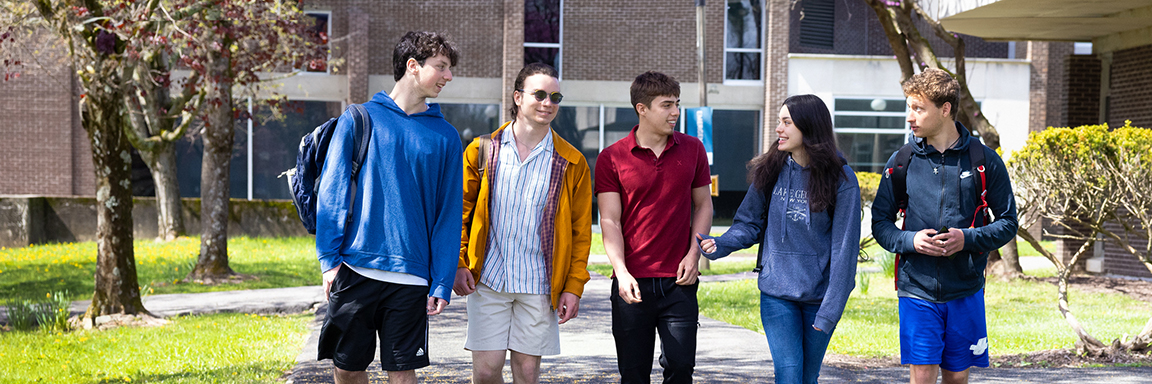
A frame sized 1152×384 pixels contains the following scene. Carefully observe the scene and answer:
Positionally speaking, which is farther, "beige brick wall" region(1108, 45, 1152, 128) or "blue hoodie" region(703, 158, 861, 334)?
"beige brick wall" region(1108, 45, 1152, 128)

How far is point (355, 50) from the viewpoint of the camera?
22.8m

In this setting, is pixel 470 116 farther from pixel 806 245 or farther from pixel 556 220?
pixel 806 245

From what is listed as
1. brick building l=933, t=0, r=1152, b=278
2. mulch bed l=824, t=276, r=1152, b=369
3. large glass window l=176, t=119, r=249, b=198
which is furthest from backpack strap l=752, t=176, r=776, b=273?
large glass window l=176, t=119, r=249, b=198

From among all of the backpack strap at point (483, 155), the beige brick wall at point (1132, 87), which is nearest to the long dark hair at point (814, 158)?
the backpack strap at point (483, 155)

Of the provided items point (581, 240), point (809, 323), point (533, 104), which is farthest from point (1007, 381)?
point (533, 104)

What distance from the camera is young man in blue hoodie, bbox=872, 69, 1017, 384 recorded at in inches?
153

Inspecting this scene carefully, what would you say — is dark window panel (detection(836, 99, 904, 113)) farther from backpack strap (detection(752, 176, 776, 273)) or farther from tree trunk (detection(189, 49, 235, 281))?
backpack strap (detection(752, 176, 776, 273))

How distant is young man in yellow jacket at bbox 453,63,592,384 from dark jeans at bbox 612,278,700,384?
0.26 metres

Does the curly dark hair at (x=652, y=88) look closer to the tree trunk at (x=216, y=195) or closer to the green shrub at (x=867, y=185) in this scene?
the tree trunk at (x=216, y=195)

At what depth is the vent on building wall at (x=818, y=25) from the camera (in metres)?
25.0

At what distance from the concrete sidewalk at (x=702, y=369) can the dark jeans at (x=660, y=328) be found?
187 centimetres

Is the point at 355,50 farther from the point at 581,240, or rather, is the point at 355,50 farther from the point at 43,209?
the point at 581,240

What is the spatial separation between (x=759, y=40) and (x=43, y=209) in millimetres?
16868

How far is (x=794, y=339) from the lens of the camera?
388cm
